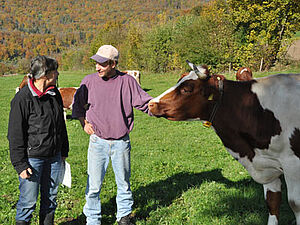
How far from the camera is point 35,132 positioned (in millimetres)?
3223

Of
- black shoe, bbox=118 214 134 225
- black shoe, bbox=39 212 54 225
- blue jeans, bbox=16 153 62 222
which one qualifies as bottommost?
black shoe, bbox=118 214 134 225

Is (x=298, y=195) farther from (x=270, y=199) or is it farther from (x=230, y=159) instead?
(x=230, y=159)

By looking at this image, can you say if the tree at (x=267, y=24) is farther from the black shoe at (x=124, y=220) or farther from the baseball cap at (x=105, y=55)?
the black shoe at (x=124, y=220)

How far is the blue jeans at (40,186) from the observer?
10.6 feet

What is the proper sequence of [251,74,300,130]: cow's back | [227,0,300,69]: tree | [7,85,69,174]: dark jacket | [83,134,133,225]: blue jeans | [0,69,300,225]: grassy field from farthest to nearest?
1. [227,0,300,69]: tree
2. [0,69,300,225]: grassy field
3. [83,134,133,225]: blue jeans
4. [7,85,69,174]: dark jacket
5. [251,74,300,130]: cow's back

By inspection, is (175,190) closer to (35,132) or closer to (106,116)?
(106,116)

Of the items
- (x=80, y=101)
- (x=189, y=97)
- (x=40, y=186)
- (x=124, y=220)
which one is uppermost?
(x=189, y=97)

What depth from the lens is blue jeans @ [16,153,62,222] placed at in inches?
127

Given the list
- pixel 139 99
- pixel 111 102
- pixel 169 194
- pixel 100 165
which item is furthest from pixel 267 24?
pixel 100 165

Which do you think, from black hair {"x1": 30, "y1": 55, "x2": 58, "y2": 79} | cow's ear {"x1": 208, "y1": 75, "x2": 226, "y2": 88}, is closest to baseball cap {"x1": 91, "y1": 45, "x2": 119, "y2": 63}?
black hair {"x1": 30, "y1": 55, "x2": 58, "y2": 79}

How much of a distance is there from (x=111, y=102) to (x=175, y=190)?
7.03 feet

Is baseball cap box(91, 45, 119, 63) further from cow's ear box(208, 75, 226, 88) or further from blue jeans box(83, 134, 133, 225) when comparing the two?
cow's ear box(208, 75, 226, 88)

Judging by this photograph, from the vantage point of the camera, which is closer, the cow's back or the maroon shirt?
the cow's back

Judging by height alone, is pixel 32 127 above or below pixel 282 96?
below
